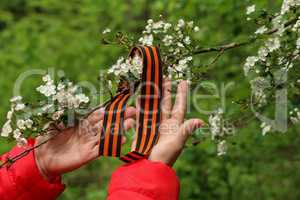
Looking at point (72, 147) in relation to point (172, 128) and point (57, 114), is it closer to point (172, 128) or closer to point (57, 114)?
point (57, 114)

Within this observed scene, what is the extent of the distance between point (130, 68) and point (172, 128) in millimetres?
271

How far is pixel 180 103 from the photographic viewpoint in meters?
1.50

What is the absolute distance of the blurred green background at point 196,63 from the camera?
334cm

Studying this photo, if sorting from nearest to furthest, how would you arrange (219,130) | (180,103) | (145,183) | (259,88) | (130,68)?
(145,183) → (180,103) → (130,68) → (259,88) → (219,130)

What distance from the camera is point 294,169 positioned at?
147 inches

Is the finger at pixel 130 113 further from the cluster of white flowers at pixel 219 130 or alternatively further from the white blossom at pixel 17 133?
the cluster of white flowers at pixel 219 130

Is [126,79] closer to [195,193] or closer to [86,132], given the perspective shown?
[86,132]

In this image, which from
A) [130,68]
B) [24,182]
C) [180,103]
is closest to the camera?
[180,103]

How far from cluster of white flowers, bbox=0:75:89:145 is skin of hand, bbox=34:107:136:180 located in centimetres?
10

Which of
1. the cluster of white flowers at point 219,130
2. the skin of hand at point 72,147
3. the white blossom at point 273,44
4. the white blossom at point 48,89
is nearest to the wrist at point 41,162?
the skin of hand at point 72,147

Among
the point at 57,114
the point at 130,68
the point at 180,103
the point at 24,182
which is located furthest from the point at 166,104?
the point at 24,182

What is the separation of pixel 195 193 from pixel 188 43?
6.08 feet

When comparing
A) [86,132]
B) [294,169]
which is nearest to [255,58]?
[86,132]

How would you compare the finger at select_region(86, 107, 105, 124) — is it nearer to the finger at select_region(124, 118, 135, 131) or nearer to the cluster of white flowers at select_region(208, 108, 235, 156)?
the finger at select_region(124, 118, 135, 131)
